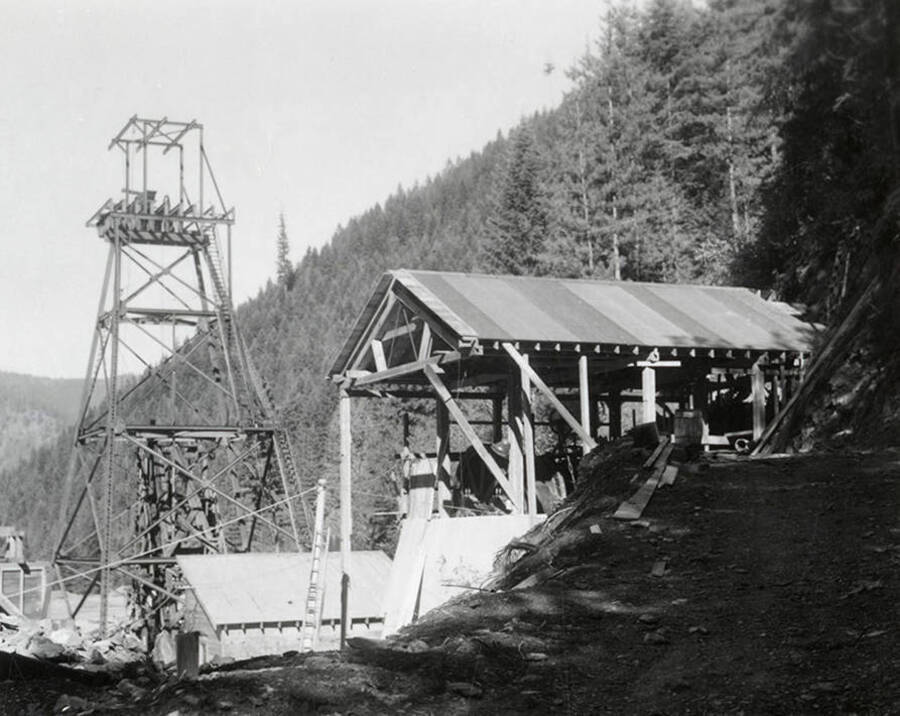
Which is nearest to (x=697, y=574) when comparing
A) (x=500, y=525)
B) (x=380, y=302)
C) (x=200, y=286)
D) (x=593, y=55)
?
(x=500, y=525)

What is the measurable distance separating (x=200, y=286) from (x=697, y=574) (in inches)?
1005

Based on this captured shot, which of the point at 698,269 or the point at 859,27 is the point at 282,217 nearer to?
the point at 698,269

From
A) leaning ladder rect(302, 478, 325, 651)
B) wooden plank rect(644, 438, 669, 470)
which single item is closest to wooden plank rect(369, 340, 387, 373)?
leaning ladder rect(302, 478, 325, 651)

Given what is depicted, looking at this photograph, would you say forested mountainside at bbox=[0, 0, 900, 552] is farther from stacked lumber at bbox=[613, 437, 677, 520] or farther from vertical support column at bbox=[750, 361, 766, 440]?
stacked lumber at bbox=[613, 437, 677, 520]

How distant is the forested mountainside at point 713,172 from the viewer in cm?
1942

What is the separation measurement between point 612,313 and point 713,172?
3119cm

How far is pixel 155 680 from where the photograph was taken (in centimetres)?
884

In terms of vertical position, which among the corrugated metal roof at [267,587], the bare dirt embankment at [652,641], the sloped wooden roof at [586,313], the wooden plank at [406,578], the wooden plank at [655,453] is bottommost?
the corrugated metal roof at [267,587]

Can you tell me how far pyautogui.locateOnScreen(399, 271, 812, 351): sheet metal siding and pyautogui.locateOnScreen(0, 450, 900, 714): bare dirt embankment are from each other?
6932 millimetres

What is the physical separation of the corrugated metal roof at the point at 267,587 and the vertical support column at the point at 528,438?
10388mm

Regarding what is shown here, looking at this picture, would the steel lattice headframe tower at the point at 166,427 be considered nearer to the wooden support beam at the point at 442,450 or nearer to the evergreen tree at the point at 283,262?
the wooden support beam at the point at 442,450

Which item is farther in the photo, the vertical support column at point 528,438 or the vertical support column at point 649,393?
the vertical support column at point 649,393

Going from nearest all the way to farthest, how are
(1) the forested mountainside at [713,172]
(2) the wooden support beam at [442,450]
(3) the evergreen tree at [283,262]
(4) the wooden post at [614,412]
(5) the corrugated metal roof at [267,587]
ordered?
(1) the forested mountainside at [713,172]
(2) the wooden support beam at [442,450]
(4) the wooden post at [614,412]
(5) the corrugated metal roof at [267,587]
(3) the evergreen tree at [283,262]

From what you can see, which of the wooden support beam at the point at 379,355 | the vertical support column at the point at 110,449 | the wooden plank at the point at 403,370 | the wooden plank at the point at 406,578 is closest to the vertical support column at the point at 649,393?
the wooden plank at the point at 403,370
